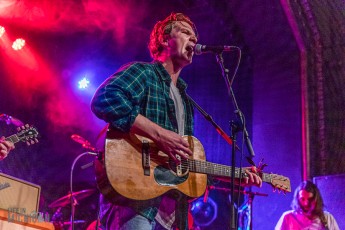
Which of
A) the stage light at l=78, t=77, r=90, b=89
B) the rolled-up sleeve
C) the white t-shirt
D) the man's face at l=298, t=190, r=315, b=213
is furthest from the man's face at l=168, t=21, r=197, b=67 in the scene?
the stage light at l=78, t=77, r=90, b=89

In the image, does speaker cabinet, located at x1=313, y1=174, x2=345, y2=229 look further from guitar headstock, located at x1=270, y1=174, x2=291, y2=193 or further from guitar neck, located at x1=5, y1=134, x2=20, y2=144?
guitar neck, located at x1=5, y1=134, x2=20, y2=144

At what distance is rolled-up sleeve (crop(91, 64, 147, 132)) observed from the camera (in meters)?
2.84

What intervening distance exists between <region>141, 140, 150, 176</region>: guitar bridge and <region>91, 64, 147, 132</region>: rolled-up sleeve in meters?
0.18

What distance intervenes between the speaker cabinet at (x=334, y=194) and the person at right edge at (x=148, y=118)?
4100mm

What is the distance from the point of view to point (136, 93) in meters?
3.02

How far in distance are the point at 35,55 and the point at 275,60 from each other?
16.8 ft

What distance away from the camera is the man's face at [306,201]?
20.4 ft

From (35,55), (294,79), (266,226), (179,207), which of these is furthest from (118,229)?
(35,55)

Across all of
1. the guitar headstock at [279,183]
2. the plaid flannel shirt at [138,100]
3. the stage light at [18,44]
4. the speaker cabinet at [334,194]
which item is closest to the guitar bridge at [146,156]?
the plaid flannel shirt at [138,100]

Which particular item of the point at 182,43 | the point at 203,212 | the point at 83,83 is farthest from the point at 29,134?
the point at 83,83

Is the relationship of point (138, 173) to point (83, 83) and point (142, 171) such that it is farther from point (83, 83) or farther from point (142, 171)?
point (83, 83)

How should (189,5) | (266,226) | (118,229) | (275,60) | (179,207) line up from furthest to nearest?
(189,5) → (275,60) → (266,226) → (179,207) → (118,229)

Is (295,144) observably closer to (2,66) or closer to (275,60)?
(275,60)

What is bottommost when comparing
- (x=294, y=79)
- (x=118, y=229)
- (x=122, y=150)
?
(x=118, y=229)
